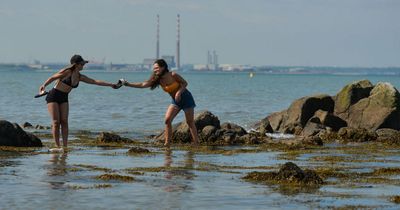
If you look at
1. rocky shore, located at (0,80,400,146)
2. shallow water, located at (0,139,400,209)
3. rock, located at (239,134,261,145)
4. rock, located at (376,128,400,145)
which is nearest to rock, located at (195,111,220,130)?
rocky shore, located at (0,80,400,146)

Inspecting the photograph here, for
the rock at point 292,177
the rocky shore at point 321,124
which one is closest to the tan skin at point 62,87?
the rocky shore at point 321,124

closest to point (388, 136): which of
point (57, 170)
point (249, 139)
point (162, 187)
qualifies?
point (249, 139)

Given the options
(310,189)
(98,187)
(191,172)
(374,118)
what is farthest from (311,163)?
(374,118)

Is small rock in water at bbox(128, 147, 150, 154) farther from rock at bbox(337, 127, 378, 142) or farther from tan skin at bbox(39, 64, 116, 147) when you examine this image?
rock at bbox(337, 127, 378, 142)

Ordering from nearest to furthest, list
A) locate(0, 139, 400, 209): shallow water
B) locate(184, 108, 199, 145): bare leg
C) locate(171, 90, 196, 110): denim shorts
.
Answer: locate(0, 139, 400, 209): shallow water
locate(171, 90, 196, 110): denim shorts
locate(184, 108, 199, 145): bare leg

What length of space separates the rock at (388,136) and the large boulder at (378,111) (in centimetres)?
128

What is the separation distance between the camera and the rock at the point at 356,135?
23.5m

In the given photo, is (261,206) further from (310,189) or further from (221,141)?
(221,141)

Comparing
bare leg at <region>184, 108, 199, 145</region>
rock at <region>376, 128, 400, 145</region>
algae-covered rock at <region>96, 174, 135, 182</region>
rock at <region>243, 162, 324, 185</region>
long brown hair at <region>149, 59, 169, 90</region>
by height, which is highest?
long brown hair at <region>149, 59, 169, 90</region>

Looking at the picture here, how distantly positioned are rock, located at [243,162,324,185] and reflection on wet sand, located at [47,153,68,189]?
111 inches

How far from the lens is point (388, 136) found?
78.0 ft

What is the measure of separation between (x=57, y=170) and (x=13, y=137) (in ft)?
14.9

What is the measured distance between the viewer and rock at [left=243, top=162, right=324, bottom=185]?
44.1ft

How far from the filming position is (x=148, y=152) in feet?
60.7
